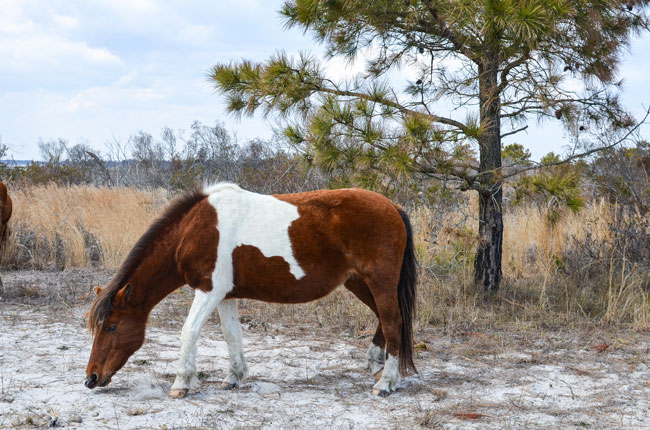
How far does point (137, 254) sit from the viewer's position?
396cm

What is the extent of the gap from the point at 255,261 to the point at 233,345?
67 cm

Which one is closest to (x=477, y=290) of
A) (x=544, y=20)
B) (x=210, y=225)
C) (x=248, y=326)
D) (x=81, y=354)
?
(x=248, y=326)

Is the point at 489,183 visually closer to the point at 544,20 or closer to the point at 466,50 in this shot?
the point at 466,50

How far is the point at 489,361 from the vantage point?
4.74m

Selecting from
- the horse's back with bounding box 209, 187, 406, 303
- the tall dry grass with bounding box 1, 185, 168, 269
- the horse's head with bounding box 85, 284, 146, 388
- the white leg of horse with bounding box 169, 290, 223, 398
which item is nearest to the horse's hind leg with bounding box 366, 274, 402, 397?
the horse's back with bounding box 209, 187, 406, 303

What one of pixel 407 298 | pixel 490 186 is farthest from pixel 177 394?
pixel 490 186

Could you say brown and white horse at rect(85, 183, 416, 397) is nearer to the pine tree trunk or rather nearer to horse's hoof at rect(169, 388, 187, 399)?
horse's hoof at rect(169, 388, 187, 399)

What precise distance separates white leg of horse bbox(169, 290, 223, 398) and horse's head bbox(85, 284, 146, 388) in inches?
13.3

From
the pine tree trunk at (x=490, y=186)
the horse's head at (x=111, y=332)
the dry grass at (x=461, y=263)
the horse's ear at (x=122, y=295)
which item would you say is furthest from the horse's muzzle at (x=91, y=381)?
the pine tree trunk at (x=490, y=186)

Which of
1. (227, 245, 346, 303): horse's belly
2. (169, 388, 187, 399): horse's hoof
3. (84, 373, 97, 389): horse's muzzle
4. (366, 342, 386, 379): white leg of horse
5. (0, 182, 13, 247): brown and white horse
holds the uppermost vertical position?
(0, 182, 13, 247): brown and white horse

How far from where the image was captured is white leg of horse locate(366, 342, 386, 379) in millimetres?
4277

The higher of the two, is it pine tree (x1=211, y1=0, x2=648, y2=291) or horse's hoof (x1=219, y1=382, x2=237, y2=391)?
pine tree (x1=211, y1=0, x2=648, y2=291)

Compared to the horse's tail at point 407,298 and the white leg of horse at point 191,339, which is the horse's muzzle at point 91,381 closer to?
the white leg of horse at point 191,339

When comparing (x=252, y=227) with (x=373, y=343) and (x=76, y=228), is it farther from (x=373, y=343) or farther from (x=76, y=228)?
(x=76, y=228)
